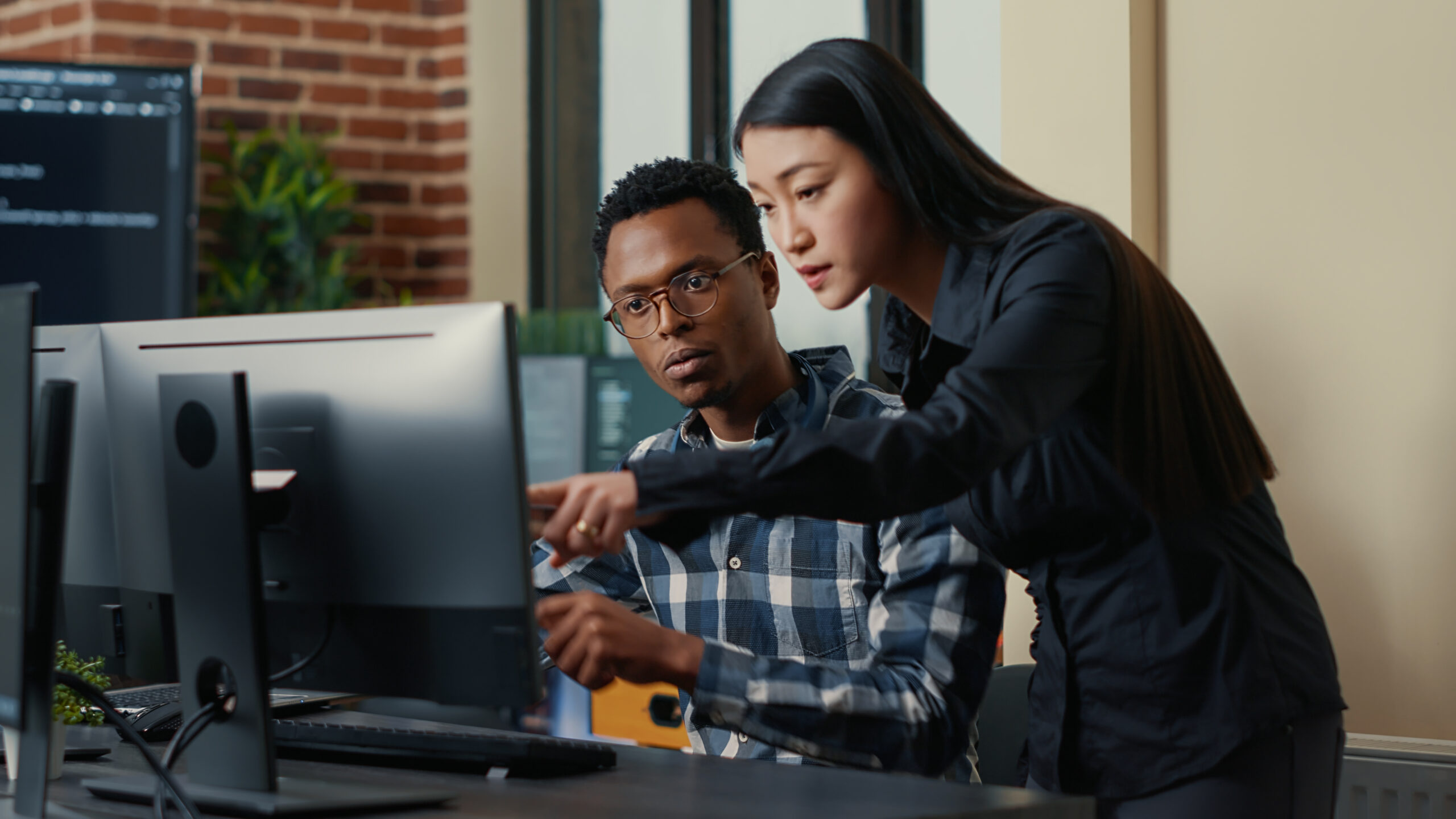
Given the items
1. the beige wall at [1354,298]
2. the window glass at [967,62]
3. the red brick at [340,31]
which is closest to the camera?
the beige wall at [1354,298]

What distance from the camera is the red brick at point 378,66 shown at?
377 cm

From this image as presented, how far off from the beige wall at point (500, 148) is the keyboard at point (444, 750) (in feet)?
8.63

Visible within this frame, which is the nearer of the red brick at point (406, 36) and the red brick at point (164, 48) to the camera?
the red brick at point (164, 48)

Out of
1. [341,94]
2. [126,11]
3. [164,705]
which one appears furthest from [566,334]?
[164,705]

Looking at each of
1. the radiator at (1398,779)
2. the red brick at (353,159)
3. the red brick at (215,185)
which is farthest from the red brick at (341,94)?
the radiator at (1398,779)

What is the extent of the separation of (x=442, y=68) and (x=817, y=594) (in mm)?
2857

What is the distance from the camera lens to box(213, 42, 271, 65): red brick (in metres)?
3.56

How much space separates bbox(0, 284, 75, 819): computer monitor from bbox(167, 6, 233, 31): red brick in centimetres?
287

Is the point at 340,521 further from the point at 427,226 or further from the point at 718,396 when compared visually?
the point at 427,226

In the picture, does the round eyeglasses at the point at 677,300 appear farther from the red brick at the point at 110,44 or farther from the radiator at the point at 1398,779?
the red brick at the point at 110,44

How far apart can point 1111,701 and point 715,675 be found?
34cm

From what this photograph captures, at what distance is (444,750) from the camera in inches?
45.2

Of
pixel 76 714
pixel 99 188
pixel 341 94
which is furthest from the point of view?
pixel 341 94

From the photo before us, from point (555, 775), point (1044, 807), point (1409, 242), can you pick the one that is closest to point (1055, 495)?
point (1044, 807)
